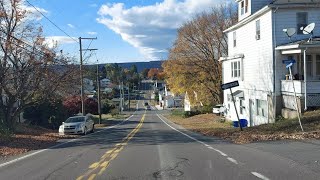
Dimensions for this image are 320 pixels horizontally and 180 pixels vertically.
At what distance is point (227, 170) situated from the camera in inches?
448

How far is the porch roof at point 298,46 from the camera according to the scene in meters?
28.1

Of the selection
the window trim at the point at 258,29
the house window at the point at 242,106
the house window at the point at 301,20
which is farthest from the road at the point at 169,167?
the house window at the point at 242,106

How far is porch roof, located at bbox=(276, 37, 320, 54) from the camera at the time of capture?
28078mm

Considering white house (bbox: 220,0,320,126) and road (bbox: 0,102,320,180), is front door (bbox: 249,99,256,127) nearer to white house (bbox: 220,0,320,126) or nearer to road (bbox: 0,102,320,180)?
white house (bbox: 220,0,320,126)

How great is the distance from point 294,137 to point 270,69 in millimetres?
13807

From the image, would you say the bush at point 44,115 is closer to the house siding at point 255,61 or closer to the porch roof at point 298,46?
the house siding at point 255,61

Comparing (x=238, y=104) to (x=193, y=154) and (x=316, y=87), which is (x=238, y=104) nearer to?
(x=316, y=87)

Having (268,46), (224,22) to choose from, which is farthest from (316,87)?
(224,22)

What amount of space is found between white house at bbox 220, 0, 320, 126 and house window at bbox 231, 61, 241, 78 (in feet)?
7.49

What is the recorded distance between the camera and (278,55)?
32.0 m

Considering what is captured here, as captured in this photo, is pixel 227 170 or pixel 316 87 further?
pixel 316 87

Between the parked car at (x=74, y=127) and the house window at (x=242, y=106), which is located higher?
the house window at (x=242, y=106)

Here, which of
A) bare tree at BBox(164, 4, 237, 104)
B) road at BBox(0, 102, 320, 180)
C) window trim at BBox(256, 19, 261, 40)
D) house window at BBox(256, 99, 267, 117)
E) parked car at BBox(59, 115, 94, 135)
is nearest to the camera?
road at BBox(0, 102, 320, 180)

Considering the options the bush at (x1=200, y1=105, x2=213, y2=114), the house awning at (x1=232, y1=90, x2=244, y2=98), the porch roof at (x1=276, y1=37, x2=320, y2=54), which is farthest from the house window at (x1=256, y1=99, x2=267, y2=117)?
the bush at (x1=200, y1=105, x2=213, y2=114)
